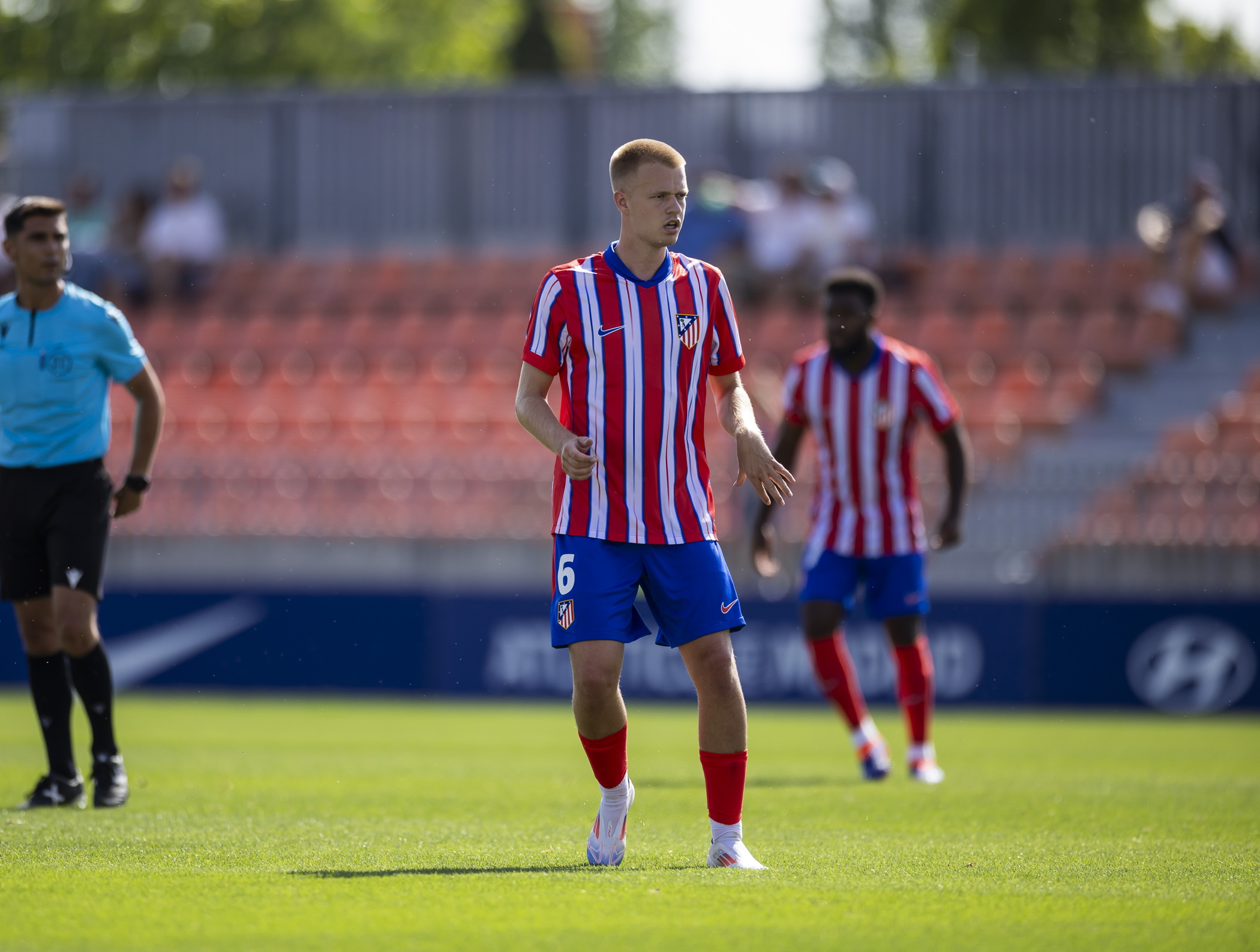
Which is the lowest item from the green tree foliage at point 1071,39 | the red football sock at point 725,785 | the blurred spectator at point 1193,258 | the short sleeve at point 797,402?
the red football sock at point 725,785

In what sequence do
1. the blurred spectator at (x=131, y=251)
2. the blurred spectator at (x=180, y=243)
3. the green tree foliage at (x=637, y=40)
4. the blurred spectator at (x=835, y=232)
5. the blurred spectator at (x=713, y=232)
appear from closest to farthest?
1. the blurred spectator at (x=835, y=232)
2. the blurred spectator at (x=713, y=232)
3. the blurred spectator at (x=131, y=251)
4. the blurred spectator at (x=180, y=243)
5. the green tree foliage at (x=637, y=40)

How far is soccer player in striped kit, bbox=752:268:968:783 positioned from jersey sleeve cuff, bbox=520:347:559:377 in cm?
336

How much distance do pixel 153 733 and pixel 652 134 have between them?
13.8 m

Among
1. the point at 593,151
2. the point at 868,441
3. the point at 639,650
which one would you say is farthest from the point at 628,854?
the point at 593,151

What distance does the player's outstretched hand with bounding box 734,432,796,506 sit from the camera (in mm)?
5402

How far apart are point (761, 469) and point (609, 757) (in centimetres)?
103

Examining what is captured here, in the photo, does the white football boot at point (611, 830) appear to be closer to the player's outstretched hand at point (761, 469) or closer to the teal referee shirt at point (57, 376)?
the player's outstretched hand at point (761, 469)

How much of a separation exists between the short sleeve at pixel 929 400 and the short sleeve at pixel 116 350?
380 centimetres

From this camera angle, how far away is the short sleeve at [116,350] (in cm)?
697

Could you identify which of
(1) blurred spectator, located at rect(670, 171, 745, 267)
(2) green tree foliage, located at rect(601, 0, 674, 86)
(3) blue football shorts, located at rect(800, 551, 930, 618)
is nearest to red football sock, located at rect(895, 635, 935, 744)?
(3) blue football shorts, located at rect(800, 551, 930, 618)

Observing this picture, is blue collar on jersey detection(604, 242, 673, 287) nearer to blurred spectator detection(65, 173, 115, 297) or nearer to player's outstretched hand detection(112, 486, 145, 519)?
player's outstretched hand detection(112, 486, 145, 519)

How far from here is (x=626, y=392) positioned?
5516 mm

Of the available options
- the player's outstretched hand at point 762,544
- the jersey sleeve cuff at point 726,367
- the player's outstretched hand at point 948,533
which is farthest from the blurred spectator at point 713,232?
the jersey sleeve cuff at point 726,367

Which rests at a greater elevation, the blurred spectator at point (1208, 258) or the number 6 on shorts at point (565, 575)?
the blurred spectator at point (1208, 258)
